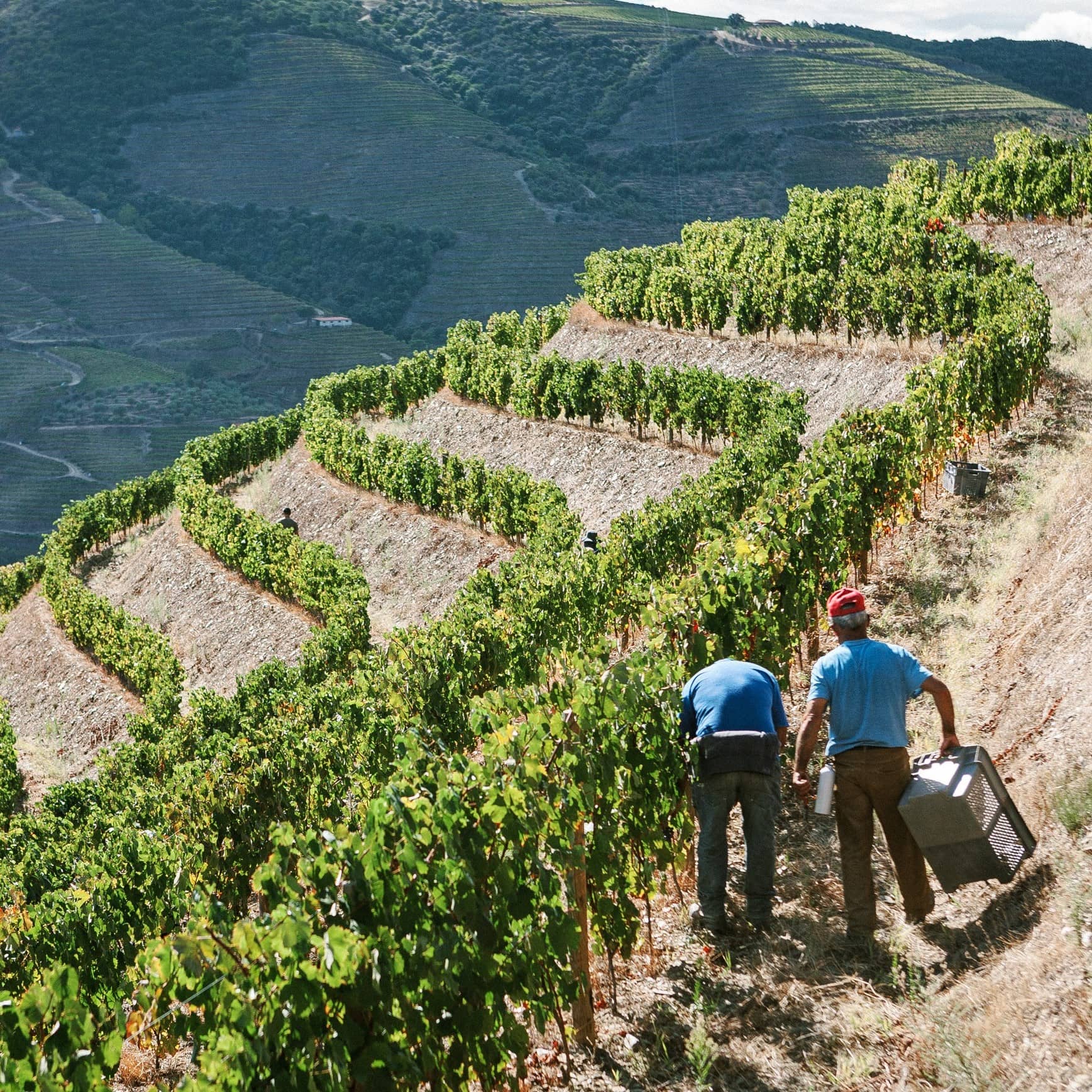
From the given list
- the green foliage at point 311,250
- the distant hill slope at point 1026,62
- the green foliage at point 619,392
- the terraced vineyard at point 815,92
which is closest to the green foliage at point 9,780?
the green foliage at point 619,392

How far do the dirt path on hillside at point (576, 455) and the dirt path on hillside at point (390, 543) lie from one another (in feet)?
7.31

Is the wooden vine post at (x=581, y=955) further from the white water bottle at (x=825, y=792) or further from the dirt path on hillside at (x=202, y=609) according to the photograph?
the dirt path on hillside at (x=202, y=609)

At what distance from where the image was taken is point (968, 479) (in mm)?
13836

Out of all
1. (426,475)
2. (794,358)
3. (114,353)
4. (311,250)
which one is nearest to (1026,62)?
A: (311,250)

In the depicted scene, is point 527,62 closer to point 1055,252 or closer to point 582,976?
point 1055,252

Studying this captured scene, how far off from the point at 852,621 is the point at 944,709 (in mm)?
630

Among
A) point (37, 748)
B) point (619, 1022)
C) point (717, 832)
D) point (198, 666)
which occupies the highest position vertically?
Result: point (717, 832)

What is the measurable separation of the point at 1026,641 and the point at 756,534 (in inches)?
87.4

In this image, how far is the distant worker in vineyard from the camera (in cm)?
632

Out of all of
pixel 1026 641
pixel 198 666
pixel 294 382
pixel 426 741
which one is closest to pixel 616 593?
pixel 426 741

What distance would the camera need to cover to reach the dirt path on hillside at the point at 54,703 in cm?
2350

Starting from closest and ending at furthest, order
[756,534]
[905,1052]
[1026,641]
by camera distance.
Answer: [905,1052] < [1026,641] < [756,534]

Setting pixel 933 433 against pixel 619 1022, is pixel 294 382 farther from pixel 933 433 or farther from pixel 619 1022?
pixel 619 1022

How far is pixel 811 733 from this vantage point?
243 inches
